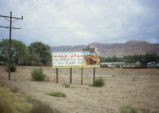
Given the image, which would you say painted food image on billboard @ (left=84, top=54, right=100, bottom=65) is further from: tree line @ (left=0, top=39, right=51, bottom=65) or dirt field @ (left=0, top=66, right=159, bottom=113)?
tree line @ (left=0, top=39, right=51, bottom=65)

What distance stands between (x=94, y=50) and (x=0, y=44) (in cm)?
4235

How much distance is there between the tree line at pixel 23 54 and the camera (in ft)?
166

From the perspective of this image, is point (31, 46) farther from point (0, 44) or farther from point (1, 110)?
point (1, 110)

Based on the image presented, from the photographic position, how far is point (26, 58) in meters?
57.4

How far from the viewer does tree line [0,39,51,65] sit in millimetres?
50522

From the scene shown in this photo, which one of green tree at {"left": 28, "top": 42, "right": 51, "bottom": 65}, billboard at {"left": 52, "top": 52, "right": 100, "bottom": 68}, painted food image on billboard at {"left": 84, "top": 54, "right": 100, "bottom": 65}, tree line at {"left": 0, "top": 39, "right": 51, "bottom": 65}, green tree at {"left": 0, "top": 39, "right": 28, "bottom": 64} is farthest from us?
green tree at {"left": 28, "top": 42, "right": 51, "bottom": 65}

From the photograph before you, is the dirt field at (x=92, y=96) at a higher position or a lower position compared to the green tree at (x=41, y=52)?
lower

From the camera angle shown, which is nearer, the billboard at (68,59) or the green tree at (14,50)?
the billboard at (68,59)

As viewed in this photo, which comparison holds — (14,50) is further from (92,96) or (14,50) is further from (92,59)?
(92,96)

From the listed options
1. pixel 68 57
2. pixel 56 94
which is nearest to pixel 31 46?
pixel 68 57

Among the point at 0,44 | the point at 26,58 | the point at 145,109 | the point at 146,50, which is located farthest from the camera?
the point at 146,50

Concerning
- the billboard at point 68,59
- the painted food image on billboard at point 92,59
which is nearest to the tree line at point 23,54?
the billboard at point 68,59

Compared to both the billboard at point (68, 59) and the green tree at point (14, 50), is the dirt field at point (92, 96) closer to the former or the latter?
the billboard at point (68, 59)

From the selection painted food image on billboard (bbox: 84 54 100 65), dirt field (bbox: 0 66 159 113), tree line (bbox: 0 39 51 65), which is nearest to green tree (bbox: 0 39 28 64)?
tree line (bbox: 0 39 51 65)
